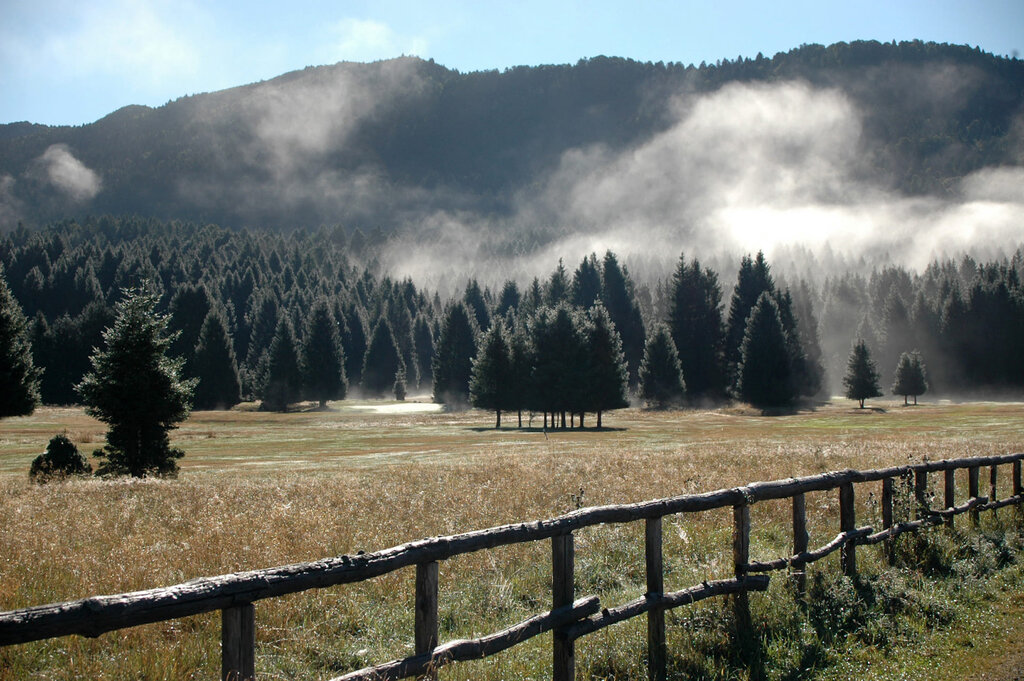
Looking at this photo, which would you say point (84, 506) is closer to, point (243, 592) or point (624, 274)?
point (243, 592)

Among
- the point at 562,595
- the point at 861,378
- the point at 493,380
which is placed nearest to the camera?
the point at 562,595

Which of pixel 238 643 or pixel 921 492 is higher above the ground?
pixel 238 643

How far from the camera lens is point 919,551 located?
11.5m

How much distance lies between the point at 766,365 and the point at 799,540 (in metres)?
89.4

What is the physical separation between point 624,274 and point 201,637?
125513 mm

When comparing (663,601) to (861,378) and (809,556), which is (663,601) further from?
(861,378)

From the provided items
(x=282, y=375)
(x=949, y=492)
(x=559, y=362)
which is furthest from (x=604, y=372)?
(x=949, y=492)

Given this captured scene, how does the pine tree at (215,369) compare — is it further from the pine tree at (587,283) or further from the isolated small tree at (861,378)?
the isolated small tree at (861,378)

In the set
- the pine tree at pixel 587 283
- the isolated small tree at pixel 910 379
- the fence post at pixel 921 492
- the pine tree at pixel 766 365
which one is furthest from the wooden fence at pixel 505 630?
the pine tree at pixel 587 283

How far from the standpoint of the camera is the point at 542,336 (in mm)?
75375

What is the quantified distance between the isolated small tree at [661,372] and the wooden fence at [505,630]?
263 ft

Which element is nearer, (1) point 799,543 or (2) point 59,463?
(1) point 799,543

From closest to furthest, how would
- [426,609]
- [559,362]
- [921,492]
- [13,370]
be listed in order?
[426,609]
[921,492]
[13,370]
[559,362]

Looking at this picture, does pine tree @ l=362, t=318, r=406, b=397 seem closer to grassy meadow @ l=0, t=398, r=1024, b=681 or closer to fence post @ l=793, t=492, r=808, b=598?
grassy meadow @ l=0, t=398, r=1024, b=681
